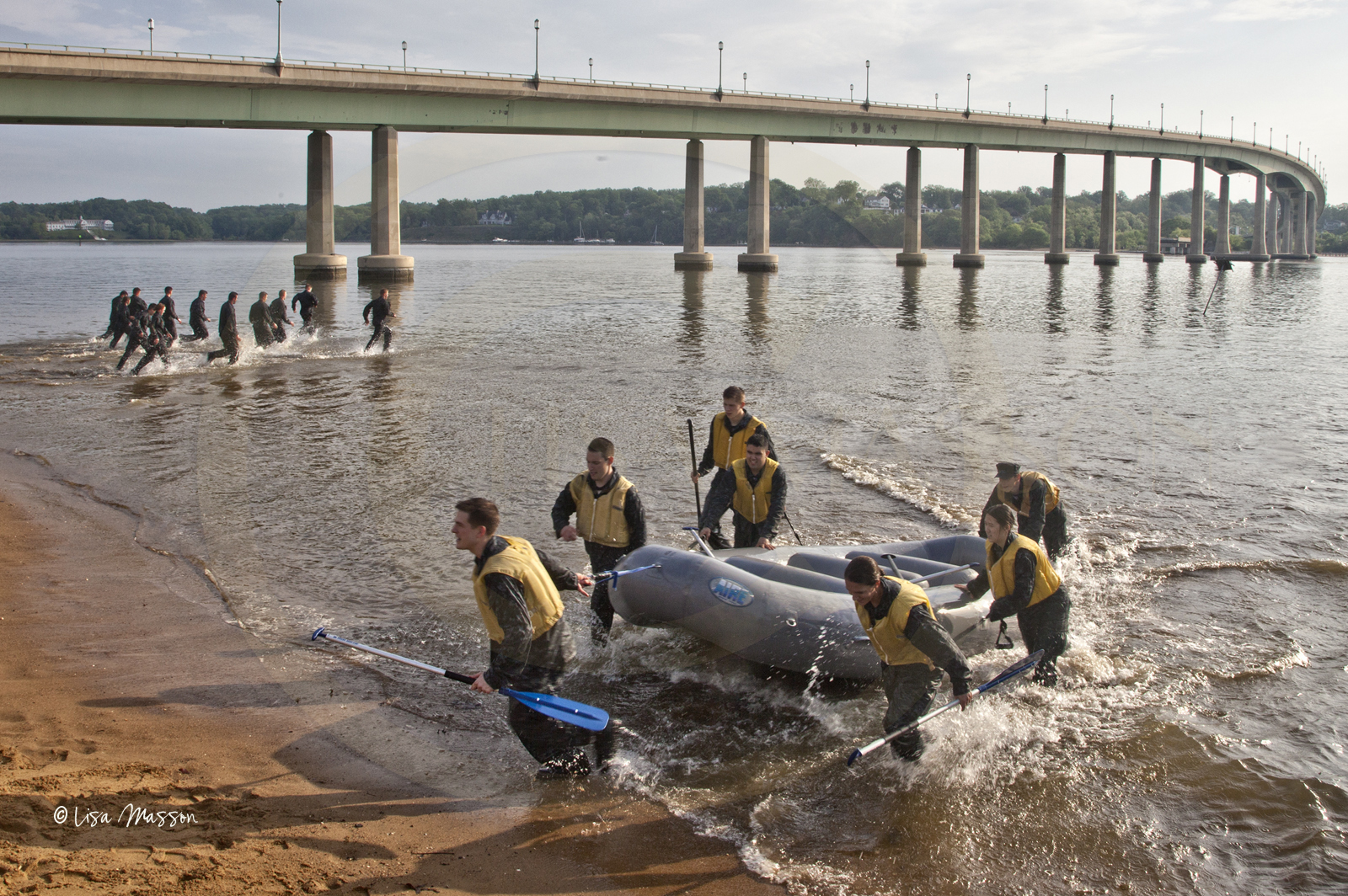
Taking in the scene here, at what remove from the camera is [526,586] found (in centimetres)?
548

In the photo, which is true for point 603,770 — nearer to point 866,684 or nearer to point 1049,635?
point 866,684

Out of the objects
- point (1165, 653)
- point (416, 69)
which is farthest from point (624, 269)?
point (1165, 653)

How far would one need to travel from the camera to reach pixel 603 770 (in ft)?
20.0

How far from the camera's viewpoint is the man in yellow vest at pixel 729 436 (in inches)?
354

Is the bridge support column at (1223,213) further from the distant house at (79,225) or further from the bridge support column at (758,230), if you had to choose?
the distant house at (79,225)

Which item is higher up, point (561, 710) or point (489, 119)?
point (489, 119)

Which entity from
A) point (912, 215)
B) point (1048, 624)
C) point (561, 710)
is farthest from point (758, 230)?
point (561, 710)

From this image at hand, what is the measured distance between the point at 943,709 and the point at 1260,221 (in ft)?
454

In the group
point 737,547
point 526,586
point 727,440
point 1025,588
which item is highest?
point 727,440

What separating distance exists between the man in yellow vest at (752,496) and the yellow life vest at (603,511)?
3.78 ft

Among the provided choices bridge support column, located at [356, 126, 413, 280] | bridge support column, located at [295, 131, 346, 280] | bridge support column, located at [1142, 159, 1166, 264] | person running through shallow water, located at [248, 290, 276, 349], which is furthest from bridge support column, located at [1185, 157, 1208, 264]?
person running through shallow water, located at [248, 290, 276, 349]

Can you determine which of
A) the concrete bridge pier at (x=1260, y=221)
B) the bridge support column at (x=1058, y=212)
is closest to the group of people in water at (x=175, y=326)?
the bridge support column at (x=1058, y=212)

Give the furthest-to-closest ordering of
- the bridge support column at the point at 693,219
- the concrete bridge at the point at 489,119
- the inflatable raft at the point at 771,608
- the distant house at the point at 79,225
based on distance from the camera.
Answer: the distant house at the point at 79,225, the bridge support column at the point at 693,219, the concrete bridge at the point at 489,119, the inflatable raft at the point at 771,608

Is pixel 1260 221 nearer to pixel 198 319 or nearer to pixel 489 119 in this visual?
pixel 489 119
